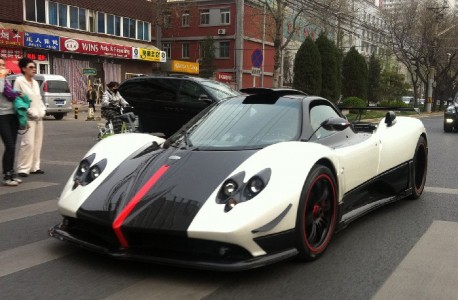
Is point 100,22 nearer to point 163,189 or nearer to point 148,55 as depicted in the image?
point 148,55

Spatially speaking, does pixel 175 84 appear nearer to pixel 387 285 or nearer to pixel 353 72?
pixel 387 285

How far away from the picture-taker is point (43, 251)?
4.14m

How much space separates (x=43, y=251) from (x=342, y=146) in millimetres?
2761

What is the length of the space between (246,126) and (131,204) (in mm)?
1435

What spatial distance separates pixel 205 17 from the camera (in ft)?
174

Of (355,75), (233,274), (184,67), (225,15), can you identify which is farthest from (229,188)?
(225,15)

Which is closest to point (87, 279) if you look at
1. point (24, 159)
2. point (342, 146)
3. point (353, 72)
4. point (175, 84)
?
point (342, 146)

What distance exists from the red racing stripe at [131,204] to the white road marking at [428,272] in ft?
5.66

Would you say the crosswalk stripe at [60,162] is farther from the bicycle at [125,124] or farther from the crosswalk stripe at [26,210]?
the crosswalk stripe at [26,210]

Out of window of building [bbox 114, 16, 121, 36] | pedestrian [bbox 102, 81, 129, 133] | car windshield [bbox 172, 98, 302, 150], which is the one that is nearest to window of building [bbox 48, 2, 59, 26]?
window of building [bbox 114, 16, 121, 36]

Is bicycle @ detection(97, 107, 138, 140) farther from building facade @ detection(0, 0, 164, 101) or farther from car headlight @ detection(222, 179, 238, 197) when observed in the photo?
building facade @ detection(0, 0, 164, 101)

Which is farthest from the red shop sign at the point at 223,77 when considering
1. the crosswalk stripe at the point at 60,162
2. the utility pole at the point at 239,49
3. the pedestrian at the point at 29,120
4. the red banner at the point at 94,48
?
the pedestrian at the point at 29,120

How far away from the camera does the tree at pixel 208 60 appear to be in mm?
49594

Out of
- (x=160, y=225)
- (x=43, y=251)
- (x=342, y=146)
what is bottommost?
(x=43, y=251)
